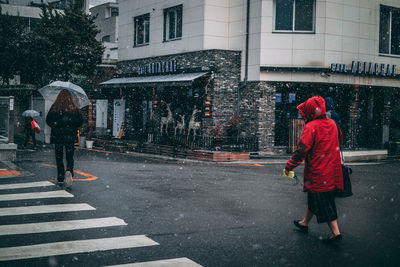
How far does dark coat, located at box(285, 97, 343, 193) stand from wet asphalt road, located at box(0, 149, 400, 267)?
81 centimetres

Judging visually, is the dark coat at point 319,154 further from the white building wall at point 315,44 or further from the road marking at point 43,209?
the white building wall at point 315,44

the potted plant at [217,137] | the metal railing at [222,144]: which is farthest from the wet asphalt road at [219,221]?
the potted plant at [217,137]

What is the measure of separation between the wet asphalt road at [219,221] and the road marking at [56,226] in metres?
0.19

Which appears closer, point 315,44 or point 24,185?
point 24,185

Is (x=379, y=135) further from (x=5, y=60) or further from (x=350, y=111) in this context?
(x=5, y=60)

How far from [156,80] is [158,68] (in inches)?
69.5

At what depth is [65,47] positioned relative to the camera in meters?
28.9

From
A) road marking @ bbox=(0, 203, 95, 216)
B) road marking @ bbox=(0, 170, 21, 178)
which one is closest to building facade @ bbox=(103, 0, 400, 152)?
road marking @ bbox=(0, 170, 21, 178)

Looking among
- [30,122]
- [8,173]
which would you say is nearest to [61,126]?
[8,173]

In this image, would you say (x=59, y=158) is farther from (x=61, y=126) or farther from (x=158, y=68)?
(x=158, y=68)

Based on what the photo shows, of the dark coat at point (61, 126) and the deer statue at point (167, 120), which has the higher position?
the deer statue at point (167, 120)

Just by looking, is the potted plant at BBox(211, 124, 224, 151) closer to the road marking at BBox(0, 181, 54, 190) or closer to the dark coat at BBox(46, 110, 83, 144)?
the road marking at BBox(0, 181, 54, 190)

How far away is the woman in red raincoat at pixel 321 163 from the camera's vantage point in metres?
6.30

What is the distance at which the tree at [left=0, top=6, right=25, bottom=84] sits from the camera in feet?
98.3
